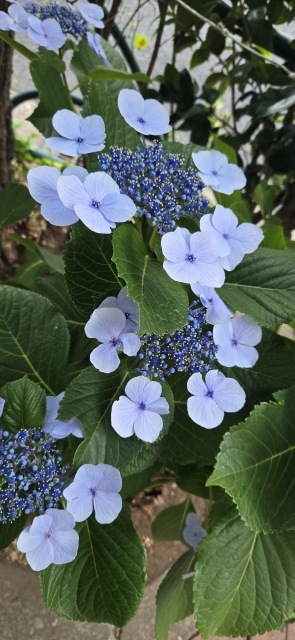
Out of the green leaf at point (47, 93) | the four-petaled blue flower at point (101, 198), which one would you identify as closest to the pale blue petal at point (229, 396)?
the four-petaled blue flower at point (101, 198)

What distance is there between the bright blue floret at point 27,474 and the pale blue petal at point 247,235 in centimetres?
30

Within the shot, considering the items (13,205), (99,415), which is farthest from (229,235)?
(13,205)

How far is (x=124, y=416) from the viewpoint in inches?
20.4

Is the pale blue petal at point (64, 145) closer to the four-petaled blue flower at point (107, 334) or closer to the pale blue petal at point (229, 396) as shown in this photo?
the four-petaled blue flower at point (107, 334)

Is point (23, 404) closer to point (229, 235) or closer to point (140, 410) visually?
point (140, 410)

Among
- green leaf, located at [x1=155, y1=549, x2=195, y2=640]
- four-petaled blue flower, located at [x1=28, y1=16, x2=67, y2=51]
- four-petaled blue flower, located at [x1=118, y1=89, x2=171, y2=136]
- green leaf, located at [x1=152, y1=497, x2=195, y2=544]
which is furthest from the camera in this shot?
green leaf, located at [x1=152, y1=497, x2=195, y2=544]

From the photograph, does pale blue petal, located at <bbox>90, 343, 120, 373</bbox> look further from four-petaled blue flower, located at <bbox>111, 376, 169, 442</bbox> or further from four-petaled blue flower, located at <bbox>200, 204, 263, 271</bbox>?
four-petaled blue flower, located at <bbox>200, 204, 263, 271</bbox>

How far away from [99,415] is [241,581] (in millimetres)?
300

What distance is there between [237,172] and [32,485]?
1.43ft

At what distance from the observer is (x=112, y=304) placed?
0.53m

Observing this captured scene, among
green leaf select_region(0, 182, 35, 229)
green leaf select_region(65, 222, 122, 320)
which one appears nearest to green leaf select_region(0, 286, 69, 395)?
green leaf select_region(65, 222, 122, 320)

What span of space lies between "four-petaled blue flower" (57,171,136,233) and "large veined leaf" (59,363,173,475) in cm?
18

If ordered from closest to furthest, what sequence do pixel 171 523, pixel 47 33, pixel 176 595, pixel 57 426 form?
pixel 57 426 < pixel 47 33 < pixel 176 595 < pixel 171 523

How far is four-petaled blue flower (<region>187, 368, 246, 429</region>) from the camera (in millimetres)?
528
